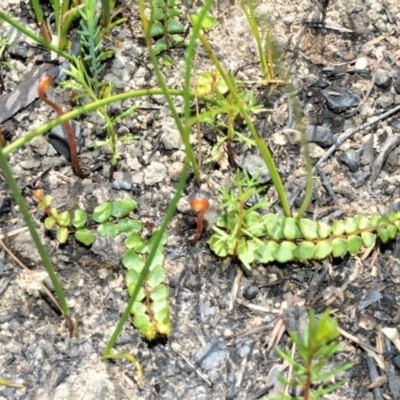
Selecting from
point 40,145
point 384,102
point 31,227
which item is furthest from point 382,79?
point 31,227

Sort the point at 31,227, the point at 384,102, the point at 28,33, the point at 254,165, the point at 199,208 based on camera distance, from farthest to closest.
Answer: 1. the point at 384,102
2. the point at 254,165
3. the point at 28,33
4. the point at 199,208
5. the point at 31,227

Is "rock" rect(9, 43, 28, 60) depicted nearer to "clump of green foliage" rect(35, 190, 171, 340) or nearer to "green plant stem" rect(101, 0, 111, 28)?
"green plant stem" rect(101, 0, 111, 28)

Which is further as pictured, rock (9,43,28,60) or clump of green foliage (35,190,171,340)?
rock (9,43,28,60)

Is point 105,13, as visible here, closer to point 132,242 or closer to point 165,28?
point 165,28

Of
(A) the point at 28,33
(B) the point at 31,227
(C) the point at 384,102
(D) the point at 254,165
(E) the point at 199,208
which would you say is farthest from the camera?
(C) the point at 384,102

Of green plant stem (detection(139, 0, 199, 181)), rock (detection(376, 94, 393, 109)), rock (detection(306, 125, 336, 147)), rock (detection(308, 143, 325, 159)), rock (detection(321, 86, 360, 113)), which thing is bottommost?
rock (detection(308, 143, 325, 159))

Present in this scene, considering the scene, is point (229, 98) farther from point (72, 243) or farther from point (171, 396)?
point (171, 396)

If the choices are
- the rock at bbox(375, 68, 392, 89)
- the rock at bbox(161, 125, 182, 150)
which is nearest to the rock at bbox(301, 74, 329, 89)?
the rock at bbox(375, 68, 392, 89)

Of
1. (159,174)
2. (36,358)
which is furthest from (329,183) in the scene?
(36,358)
